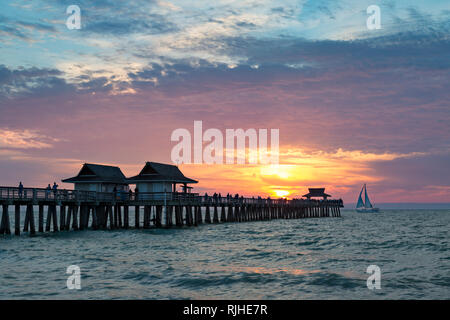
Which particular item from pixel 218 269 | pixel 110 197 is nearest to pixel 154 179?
pixel 110 197

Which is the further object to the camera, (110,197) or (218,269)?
(110,197)

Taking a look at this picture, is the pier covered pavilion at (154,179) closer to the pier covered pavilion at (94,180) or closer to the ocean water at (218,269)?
the pier covered pavilion at (94,180)

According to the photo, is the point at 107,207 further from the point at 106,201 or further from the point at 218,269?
the point at 218,269

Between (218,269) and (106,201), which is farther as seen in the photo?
(106,201)

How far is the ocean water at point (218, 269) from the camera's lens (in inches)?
640

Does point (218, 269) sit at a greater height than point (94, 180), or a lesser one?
lesser

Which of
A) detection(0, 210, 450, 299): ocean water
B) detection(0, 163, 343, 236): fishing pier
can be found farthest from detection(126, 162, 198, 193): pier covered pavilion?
detection(0, 210, 450, 299): ocean water

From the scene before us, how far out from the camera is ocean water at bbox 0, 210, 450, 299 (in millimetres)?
16266

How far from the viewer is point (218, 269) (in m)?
21.1

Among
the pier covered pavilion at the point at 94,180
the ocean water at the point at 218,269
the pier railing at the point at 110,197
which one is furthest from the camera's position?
the pier covered pavilion at the point at 94,180

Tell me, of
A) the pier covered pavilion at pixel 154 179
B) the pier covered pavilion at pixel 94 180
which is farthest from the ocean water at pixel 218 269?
the pier covered pavilion at pixel 154 179

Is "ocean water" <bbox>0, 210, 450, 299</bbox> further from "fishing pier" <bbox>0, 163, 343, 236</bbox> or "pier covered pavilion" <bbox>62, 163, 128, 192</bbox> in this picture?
"pier covered pavilion" <bbox>62, 163, 128, 192</bbox>

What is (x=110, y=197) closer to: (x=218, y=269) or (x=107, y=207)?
(x=107, y=207)
